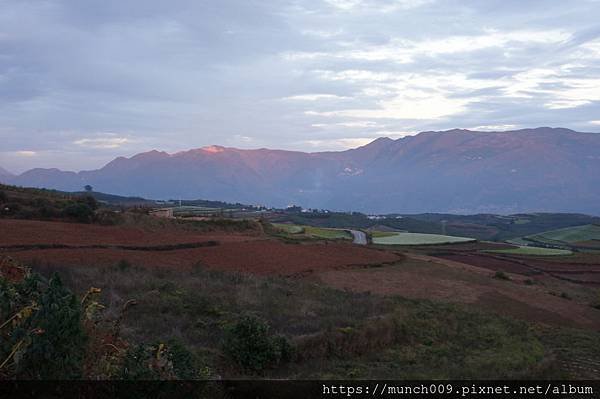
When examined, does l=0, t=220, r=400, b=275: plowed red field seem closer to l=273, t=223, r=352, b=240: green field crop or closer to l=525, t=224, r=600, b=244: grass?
l=273, t=223, r=352, b=240: green field crop

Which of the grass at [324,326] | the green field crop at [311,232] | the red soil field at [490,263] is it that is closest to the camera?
the grass at [324,326]

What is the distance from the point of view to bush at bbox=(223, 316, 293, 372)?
9539 millimetres

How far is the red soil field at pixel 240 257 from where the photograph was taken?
21.3 metres

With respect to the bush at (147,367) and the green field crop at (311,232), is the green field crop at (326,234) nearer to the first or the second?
the green field crop at (311,232)

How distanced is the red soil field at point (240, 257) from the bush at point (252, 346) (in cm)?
1137

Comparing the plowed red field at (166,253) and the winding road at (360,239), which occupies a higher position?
the plowed red field at (166,253)

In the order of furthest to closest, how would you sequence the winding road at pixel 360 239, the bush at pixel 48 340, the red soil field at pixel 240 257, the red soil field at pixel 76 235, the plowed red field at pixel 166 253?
the winding road at pixel 360 239 < the red soil field at pixel 76 235 < the plowed red field at pixel 166 253 < the red soil field at pixel 240 257 < the bush at pixel 48 340

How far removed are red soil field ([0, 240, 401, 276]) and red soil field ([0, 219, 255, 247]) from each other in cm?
223

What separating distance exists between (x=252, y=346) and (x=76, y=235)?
2158 centimetres

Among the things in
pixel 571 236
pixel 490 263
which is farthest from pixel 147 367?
pixel 571 236

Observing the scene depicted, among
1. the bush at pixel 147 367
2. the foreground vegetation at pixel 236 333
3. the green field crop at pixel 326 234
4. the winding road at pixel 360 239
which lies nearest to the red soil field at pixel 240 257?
the foreground vegetation at pixel 236 333

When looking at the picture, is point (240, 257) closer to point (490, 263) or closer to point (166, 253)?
point (166, 253)

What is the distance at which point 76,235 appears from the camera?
28359mm

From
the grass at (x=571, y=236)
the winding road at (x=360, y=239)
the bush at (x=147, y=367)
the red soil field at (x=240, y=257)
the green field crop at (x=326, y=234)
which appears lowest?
the grass at (x=571, y=236)
